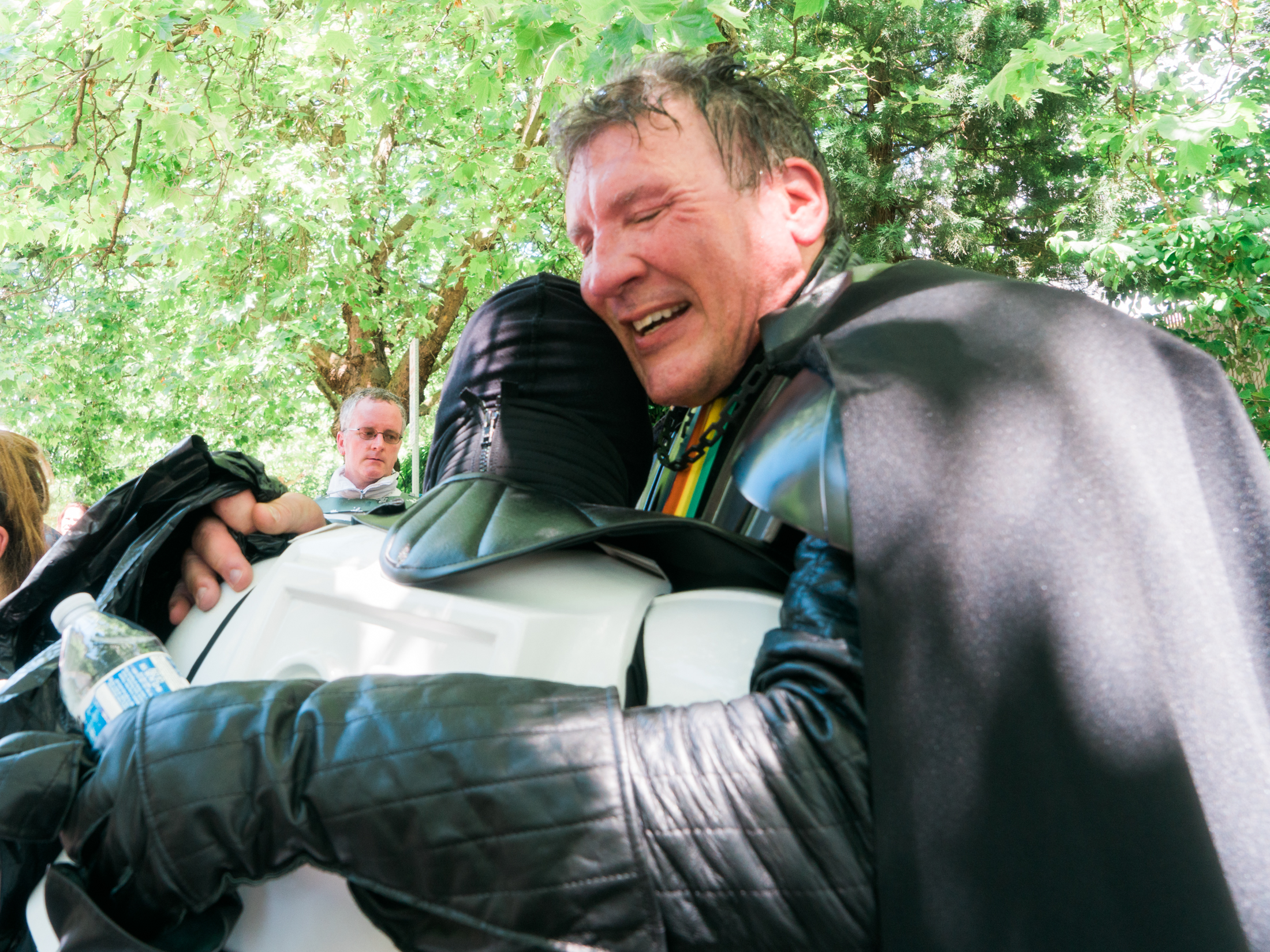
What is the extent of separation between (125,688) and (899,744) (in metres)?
0.97

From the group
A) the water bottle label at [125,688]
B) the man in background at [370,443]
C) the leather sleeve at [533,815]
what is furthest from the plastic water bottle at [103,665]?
the man in background at [370,443]

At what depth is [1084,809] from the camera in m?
0.80

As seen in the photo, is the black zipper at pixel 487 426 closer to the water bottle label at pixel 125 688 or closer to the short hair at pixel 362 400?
the water bottle label at pixel 125 688

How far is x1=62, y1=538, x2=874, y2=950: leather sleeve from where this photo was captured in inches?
34.1

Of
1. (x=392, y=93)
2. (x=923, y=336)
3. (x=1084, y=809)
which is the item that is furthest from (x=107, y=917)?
(x=392, y=93)

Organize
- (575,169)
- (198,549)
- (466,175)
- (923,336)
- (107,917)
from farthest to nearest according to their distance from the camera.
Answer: (466,175), (575,169), (198,549), (923,336), (107,917)

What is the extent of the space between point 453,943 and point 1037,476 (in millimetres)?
753

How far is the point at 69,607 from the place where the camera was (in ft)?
4.47

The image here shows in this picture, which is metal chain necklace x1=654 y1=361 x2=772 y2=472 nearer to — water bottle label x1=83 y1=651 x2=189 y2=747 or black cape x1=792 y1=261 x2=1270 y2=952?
black cape x1=792 y1=261 x2=1270 y2=952

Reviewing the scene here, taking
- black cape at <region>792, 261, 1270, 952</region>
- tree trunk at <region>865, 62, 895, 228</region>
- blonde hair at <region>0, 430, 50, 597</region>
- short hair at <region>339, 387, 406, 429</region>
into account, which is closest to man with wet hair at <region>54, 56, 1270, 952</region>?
black cape at <region>792, 261, 1270, 952</region>

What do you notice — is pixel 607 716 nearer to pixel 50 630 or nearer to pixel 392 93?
pixel 50 630

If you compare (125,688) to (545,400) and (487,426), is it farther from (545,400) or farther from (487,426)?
(545,400)

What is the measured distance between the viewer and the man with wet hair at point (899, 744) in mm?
810

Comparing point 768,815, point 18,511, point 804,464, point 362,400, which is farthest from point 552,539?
point 362,400
